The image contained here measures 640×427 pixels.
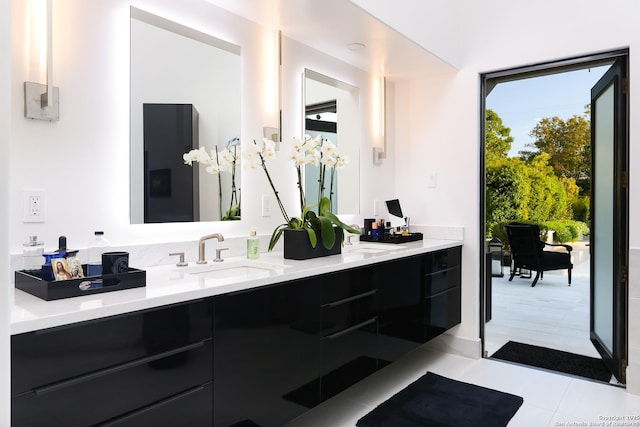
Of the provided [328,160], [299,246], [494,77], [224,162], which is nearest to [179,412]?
[299,246]

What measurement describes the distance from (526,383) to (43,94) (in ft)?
10.1

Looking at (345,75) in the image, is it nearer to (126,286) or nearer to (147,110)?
(147,110)

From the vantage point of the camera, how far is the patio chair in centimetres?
569

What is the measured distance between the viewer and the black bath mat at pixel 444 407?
2340 millimetres

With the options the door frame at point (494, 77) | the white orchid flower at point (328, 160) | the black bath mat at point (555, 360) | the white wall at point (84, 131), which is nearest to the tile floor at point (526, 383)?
the black bath mat at point (555, 360)

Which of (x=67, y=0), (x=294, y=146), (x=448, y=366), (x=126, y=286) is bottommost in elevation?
(x=448, y=366)

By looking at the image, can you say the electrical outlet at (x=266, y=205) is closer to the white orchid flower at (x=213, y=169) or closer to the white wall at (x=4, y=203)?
the white orchid flower at (x=213, y=169)

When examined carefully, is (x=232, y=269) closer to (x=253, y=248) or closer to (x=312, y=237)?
(x=253, y=248)

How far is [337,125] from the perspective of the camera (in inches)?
127

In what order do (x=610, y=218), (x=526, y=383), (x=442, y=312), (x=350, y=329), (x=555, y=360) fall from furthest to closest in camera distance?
(x=555, y=360) → (x=442, y=312) → (x=610, y=218) → (x=526, y=383) → (x=350, y=329)

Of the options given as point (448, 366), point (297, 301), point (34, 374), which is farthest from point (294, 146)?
point (448, 366)

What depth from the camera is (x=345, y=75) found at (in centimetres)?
323

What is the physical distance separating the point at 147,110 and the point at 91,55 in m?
0.31

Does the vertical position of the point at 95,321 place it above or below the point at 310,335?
above
